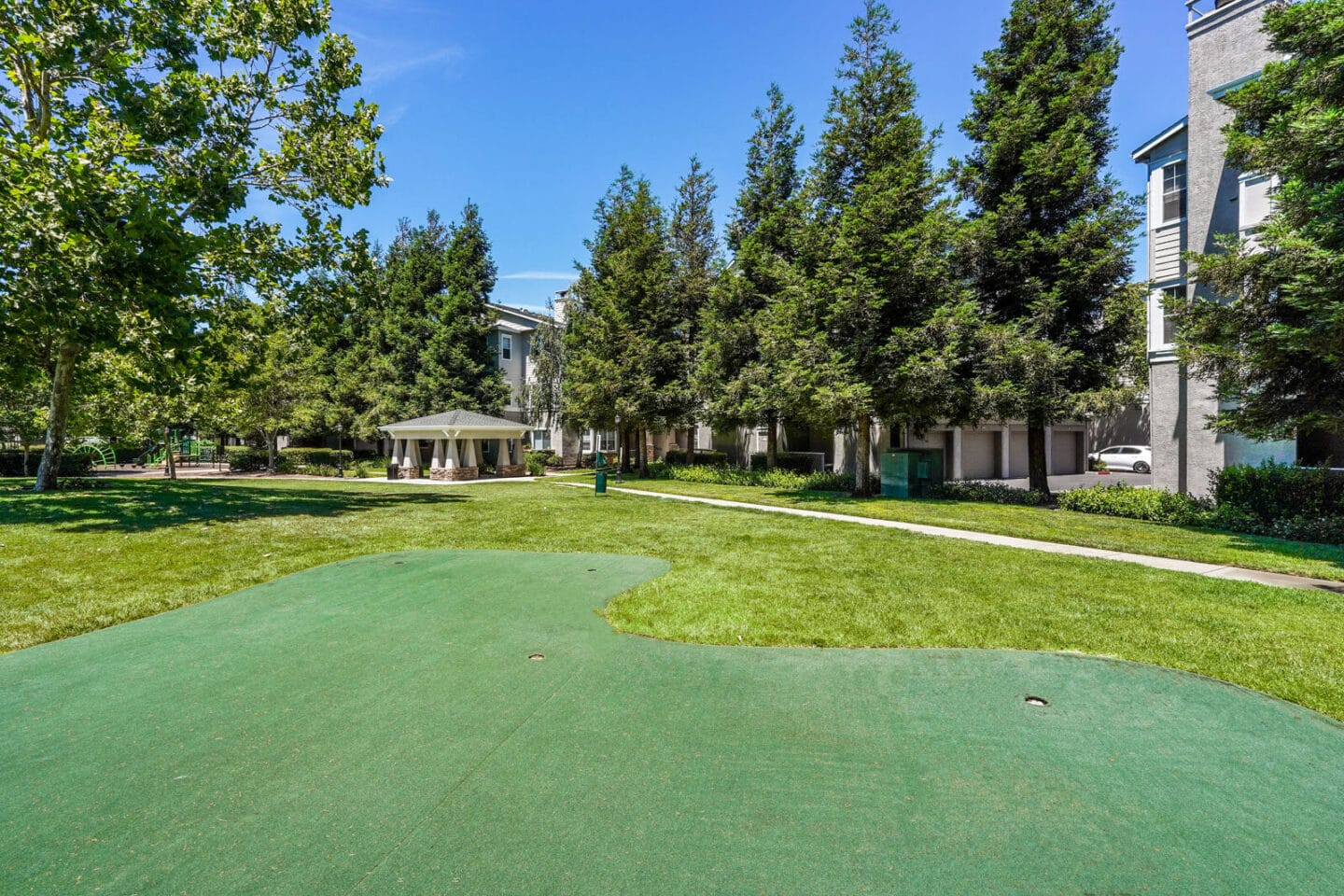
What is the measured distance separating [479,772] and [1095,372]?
17.3 metres

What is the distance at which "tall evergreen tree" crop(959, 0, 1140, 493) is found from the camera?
14.4 metres

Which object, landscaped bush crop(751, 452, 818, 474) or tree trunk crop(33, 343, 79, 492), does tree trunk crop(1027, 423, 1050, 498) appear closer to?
landscaped bush crop(751, 452, 818, 474)

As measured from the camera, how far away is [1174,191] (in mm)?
14031

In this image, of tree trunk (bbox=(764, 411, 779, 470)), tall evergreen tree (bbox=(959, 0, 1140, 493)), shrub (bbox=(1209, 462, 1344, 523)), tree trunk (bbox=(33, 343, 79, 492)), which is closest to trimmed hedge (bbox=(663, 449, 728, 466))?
tree trunk (bbox=(764, 411, 779, 470))

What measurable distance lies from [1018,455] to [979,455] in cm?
279

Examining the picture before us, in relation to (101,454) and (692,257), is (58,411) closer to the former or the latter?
(692,257)

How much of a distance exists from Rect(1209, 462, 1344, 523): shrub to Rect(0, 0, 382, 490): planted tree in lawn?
19.9 metres

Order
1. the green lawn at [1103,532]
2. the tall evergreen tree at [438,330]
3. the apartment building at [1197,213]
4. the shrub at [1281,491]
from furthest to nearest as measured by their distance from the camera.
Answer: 1. the tall evergreen tree at [438,330]
2. the apartment building at [1197,213]
3. the shrub at [1281,491]
4. the green lawn at [1103,532]

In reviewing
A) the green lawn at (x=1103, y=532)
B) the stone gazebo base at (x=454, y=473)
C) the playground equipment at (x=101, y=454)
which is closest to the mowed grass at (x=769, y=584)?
the green lawn at (x=1103, y=532)

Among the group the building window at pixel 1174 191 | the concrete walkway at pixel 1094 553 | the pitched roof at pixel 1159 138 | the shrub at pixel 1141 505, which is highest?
the pitched roof at pixel 1159 138

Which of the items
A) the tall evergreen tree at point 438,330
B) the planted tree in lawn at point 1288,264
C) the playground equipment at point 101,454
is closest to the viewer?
the planted tree in lawn at point 1288,264

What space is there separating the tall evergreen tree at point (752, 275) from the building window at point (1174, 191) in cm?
1018

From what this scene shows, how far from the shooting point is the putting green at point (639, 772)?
2258 millimetres

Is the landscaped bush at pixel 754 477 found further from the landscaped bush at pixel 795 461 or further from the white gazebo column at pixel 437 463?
the white gazebo column at pixel 437 463
